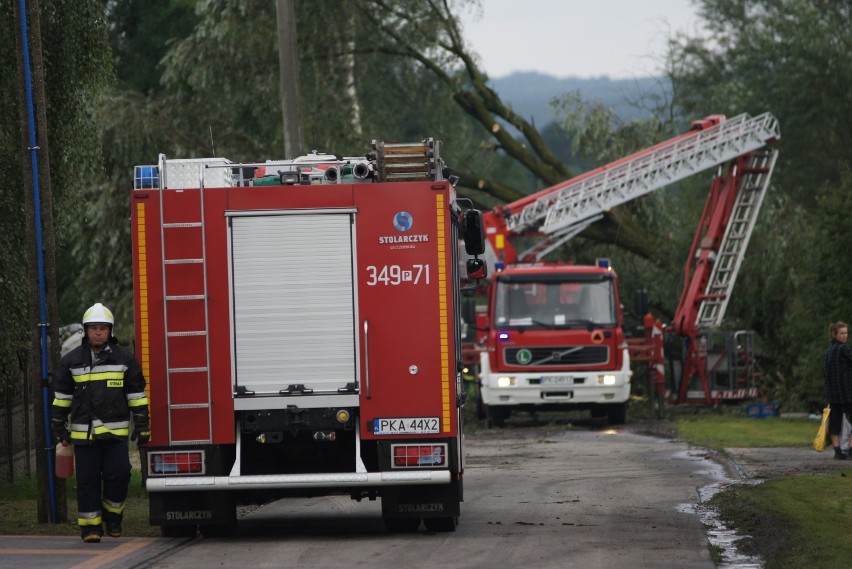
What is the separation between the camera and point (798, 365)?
93.9 ft

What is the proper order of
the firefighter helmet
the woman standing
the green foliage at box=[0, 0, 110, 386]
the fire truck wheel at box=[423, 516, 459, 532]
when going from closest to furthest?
the firefighter helmet, the fire truck wheel at box=[423, 516, 459, 532], the green foliage at box=[0, 0, 110, 386], the woman standing

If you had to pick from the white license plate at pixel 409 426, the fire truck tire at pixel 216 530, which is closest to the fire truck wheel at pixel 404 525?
the white license plate at pixel 409 426

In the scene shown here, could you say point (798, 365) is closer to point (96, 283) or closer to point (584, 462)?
point (584, 462)

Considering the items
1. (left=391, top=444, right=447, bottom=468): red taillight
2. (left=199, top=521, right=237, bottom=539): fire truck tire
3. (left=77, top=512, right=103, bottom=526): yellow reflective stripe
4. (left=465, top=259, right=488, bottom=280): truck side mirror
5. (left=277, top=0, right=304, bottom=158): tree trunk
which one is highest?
(left=277, top=0, right=304, bottom=158): tree trunk

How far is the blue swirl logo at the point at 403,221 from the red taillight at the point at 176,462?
90.8 inches

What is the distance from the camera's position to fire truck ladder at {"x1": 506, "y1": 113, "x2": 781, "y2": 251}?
101 ft

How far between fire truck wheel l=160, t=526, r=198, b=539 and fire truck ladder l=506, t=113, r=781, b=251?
18.1 meters

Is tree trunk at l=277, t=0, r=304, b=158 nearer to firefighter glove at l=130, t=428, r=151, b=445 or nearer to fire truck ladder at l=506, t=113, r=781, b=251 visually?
fire truck ladder at l=506, t=113, r=781, b=251

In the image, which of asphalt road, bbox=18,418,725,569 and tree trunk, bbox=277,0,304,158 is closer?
asphalt road, bbox=18,418,725,569

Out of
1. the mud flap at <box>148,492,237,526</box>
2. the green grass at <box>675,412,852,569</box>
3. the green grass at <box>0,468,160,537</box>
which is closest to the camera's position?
the green grass at <box>675,412,852,569</box>

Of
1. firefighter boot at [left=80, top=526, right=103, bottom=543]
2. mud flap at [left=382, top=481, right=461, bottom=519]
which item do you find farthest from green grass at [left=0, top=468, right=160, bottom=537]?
mud flap at [left=382, top=481, right=461, bottom=519]

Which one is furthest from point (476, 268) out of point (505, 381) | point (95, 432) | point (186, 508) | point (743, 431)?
point (505, 381)

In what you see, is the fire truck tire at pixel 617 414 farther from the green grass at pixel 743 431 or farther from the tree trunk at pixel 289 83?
the tree trunk at pixel 289 83

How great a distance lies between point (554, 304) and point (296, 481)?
576 inches
